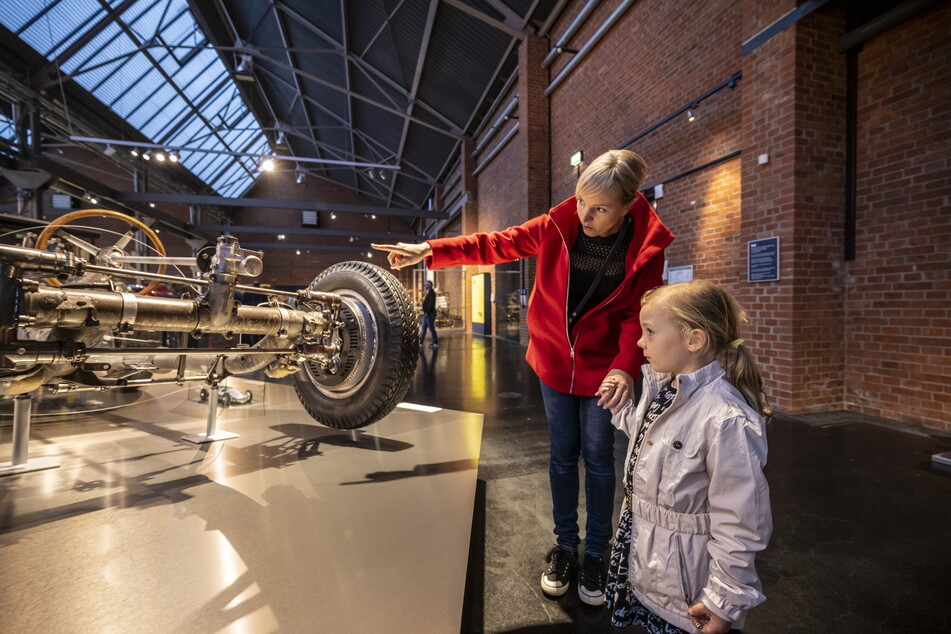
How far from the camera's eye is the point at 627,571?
1.11m

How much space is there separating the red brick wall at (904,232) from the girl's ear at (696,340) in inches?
150

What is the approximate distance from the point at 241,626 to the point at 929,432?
15.3 ft

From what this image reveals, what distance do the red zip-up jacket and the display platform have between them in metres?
0.72

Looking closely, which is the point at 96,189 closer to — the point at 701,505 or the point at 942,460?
the point at 701,505

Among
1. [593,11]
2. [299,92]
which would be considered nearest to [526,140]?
[593,11]

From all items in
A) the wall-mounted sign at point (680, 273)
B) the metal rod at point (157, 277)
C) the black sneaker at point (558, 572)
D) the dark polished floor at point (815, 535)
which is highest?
the wall-mounted sign at point (680, 273)

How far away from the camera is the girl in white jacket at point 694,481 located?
0.85 metres

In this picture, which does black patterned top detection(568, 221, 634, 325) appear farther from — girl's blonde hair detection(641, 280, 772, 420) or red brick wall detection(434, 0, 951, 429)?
red brick wall detection(434, 0, 951, 429)

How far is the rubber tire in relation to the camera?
82.4 inches

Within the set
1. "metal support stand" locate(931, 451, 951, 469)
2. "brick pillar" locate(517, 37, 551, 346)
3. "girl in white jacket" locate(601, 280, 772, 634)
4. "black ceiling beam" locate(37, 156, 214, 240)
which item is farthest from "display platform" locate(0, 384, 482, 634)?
"black ceiling beam" locate(37, 156, 214, 240)

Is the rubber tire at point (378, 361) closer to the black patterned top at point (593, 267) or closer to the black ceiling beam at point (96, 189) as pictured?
the black patterned top at point (593, 267)

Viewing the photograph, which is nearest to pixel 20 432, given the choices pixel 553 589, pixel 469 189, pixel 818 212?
pixel 553 589

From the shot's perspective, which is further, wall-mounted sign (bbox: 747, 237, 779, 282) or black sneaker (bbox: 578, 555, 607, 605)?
wall-mounted sign (bbox: 747, 237, 779, 282)

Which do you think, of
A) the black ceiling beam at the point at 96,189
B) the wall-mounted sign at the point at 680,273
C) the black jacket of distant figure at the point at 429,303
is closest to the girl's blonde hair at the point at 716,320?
the wall-mounted sign at the point at 680,273
